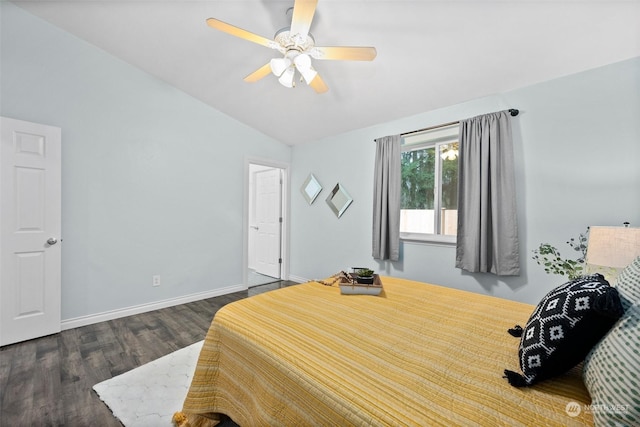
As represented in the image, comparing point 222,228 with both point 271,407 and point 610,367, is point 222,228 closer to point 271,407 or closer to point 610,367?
point 271,407

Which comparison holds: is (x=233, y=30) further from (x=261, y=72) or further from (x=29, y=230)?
(x=29, y=230)

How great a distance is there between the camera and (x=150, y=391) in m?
1.82

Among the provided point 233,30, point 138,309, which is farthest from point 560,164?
point 138,309

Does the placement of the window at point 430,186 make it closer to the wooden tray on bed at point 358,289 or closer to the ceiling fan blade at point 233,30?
the wooden tray on bed at point 358,289

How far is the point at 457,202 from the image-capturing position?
114 inches

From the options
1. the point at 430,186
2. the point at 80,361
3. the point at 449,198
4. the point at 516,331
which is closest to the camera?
the point at 516,331

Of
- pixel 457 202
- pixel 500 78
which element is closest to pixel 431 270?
pixel 457 202

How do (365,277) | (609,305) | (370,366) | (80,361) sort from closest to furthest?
(609,305)
(370,366)
(365,277)
(80,361)

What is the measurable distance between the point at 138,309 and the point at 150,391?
1676 millimetres

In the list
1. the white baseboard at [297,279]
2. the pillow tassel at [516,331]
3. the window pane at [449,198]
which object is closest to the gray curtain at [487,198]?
the window pane at [449,198]

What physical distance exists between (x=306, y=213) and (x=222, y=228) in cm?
134

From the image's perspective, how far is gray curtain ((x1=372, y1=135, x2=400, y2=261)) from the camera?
3.31 meters

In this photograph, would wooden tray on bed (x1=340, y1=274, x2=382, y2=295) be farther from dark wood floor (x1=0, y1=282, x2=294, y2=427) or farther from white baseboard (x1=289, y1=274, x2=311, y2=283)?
white baseboard (x1=289, y1=274, x2=311, y2=283)

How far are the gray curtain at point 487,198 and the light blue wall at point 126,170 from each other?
3004mm
